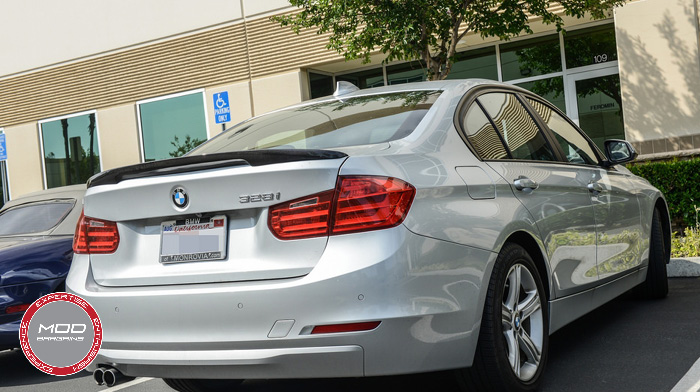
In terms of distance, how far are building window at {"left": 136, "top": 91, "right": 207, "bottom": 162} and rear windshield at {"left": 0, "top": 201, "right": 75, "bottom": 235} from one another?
9949 millimetres

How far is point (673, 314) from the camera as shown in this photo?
5203mm

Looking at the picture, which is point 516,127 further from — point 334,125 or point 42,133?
point 42,133

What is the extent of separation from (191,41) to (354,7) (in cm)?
735

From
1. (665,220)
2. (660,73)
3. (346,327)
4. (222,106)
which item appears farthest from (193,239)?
(660,73)

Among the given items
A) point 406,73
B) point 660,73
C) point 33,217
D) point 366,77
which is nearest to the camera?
point 33,217

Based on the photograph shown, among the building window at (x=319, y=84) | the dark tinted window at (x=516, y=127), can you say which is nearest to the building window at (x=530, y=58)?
the building window at (x=319, y=84)

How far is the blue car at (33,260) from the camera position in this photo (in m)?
5.15

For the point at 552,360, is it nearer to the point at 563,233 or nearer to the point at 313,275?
the point at 563,233

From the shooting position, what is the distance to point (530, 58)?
1446 cm

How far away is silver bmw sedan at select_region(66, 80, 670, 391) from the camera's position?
2832mm

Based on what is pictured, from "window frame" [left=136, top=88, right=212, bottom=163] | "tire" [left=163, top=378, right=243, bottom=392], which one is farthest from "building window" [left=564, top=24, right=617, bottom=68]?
"tire" [left=163, top=378, right=243, bottom=392]

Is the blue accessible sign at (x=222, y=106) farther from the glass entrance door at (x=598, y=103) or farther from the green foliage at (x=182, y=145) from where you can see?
the glass entrance door at (x=598, y=103)

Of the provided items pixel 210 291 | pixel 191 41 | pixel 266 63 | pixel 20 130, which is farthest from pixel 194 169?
pixel 20 130

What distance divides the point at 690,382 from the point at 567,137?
1.75m
